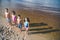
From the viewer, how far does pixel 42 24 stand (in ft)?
5.55

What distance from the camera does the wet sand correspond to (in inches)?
66.1

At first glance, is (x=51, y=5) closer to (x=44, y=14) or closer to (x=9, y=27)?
(x=44, y=14)

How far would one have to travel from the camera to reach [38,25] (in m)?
1.68

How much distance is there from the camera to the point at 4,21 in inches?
65.8

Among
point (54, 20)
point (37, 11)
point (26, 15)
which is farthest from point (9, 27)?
point (54, 20)

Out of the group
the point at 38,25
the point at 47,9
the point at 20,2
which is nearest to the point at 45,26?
the point at 38,25

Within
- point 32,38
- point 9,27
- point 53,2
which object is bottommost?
point 32,38

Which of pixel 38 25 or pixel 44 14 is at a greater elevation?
pixel 44 14

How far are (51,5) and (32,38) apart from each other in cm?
39

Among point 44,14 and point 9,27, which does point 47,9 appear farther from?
point 9,27

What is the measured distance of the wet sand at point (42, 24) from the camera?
168 cm

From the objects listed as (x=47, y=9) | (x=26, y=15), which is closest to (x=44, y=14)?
(x=47, y=9)

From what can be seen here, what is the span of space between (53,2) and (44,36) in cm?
36

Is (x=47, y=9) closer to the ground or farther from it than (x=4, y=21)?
farther from it
